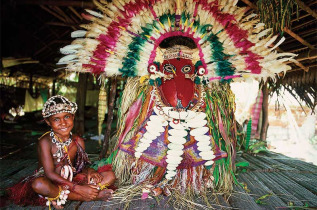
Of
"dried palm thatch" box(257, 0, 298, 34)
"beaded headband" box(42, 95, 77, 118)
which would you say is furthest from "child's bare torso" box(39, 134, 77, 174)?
"dried palm thatch" box(257, 0, 298, 34)

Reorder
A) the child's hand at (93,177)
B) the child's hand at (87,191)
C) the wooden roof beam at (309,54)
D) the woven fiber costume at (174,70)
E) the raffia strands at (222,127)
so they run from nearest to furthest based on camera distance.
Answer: the child's hand at (87,191) → the child's hand at (93,177) → the woven fiber costume at (174,70) → the raffia strands at (222,127) → the wooden roof beam at (309,54)

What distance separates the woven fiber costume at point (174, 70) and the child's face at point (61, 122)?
0.73m

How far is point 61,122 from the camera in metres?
1.93

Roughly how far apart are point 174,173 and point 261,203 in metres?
0.98

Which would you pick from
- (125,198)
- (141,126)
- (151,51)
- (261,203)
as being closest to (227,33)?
(151,51)

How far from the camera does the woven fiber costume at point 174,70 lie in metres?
2.33

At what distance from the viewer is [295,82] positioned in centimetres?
456

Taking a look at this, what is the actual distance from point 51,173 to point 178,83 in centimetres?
167

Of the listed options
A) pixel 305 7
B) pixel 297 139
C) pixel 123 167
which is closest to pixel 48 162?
pixel 123 167

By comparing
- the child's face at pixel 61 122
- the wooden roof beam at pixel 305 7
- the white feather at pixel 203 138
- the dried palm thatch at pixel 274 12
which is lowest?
the white feather at pixel 203 138

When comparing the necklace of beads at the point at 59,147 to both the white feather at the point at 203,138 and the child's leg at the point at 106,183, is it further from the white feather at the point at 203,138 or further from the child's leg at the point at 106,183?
the white feather at the point at 203,138

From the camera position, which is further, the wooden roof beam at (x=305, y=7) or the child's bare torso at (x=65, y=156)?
the wooden roof beam at (x=305, y=7)

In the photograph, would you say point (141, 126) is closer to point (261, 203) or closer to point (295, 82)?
point (261, 203)

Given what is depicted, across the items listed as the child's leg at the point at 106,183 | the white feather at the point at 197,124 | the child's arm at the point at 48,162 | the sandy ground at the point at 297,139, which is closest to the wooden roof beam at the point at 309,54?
the white feather at the point at 197,124
